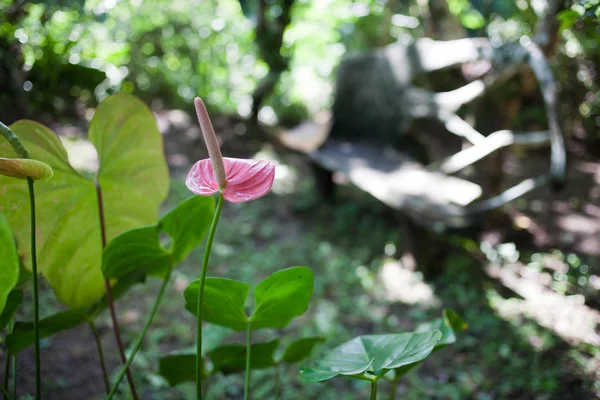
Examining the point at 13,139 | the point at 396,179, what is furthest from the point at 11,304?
the point at 396,179

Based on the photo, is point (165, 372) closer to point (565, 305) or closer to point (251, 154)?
point (565, 305)

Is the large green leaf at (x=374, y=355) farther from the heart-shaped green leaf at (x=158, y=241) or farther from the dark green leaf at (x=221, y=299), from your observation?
the heart-shaped green leaf at (x=158, y=241)

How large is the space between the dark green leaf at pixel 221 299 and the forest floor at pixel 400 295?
0.31 meters

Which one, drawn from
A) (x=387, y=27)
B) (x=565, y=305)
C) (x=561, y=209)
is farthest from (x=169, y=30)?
(x=565, y=305)

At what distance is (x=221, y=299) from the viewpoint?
78 cm

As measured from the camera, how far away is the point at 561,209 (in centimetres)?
322

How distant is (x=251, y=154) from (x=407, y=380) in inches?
107

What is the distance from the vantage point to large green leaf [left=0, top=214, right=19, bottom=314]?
0.58 metres

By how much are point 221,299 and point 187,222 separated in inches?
6.6

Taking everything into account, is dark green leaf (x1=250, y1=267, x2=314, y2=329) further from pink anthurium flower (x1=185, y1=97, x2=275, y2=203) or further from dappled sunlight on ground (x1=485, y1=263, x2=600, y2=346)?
dappled sunlight on ground (x1=485, y1=263, x2=600, y2=346)

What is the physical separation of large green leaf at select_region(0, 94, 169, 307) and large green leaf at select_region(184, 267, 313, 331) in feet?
0.98

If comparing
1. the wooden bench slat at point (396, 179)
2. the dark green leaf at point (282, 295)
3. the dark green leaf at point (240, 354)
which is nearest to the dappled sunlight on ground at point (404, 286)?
the wooden bench slat at point (396, 179)

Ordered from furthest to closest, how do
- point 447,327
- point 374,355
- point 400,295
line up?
point 400,295
point 447,327
point 374,355

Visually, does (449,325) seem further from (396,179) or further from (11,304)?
(396,179)
